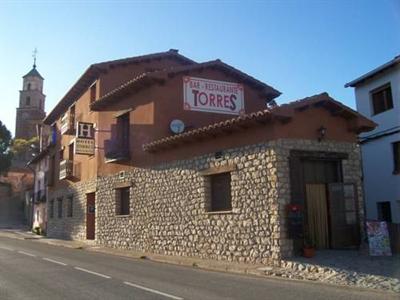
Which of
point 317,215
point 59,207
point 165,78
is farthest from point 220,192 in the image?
point 59,207

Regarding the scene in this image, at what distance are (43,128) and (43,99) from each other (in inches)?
1503

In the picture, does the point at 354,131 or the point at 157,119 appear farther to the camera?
the point at 157,119

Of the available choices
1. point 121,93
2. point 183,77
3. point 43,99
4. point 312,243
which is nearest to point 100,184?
point 121,93

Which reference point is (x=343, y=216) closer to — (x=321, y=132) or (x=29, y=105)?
(x=321, y=132)

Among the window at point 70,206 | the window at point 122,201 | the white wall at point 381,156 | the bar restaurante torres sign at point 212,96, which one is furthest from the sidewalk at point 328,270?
the window at point 70,206

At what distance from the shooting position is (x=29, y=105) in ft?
270

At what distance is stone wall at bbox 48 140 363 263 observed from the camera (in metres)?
13.9

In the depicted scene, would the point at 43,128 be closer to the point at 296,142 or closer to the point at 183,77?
the point at 183,77

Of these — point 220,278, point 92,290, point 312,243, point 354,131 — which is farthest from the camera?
point 354,131

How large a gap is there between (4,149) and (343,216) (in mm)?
48652

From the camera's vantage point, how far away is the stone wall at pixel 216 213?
13906mm

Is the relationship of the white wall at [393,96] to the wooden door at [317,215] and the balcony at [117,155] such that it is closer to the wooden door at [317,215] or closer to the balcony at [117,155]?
the wooden door at [317,215]

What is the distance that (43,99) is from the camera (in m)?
84.1

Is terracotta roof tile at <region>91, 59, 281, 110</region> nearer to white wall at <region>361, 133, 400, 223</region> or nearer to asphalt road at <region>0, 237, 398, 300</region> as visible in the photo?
white wall at <region>361, 133, 400, 223</region>
